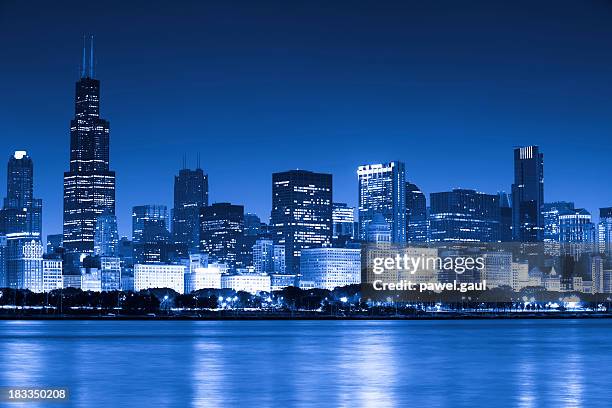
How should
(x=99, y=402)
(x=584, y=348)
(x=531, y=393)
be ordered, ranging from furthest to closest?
(x=584, y=348)
(x=531, y=393)
(x=99, y=402)

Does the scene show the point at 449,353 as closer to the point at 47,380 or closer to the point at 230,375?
the point at 230,375

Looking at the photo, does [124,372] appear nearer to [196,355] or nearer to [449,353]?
[196,355]

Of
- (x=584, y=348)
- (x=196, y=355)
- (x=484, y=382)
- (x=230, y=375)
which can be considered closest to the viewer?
(x=484, y=382)

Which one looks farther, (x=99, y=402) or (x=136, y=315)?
(x=136, y=315)

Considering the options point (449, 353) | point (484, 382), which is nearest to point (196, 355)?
point (449, 353)

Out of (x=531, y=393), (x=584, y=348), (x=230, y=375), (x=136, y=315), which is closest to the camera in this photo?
(x=531, y=393)

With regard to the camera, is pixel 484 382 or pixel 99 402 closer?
pixel 99 402

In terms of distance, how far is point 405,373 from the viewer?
39312mm

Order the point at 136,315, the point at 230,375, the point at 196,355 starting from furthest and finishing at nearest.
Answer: the point at 136,315, the point at 196,355, the point at 230,375

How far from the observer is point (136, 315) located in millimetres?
197625

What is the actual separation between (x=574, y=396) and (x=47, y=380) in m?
16.8

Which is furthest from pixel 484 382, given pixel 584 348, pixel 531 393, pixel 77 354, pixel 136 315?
pixel 136 315

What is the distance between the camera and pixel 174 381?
35.9 m

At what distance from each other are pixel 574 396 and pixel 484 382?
16.9ft
